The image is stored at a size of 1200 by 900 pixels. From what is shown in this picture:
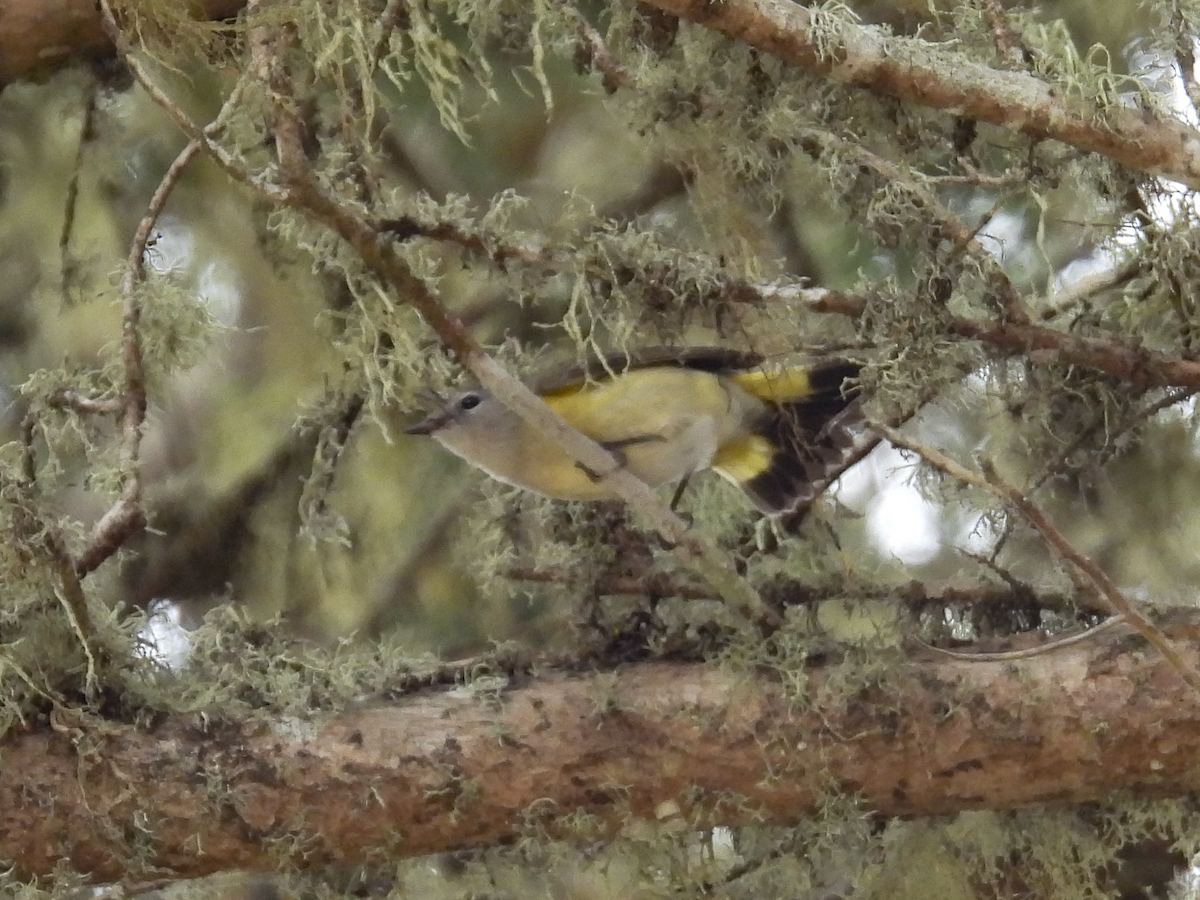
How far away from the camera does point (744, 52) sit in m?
1.86

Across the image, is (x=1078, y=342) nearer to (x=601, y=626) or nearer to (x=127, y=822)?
(x=601, y=626)

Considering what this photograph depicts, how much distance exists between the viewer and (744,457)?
230 centimetres

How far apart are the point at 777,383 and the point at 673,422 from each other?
0.18m

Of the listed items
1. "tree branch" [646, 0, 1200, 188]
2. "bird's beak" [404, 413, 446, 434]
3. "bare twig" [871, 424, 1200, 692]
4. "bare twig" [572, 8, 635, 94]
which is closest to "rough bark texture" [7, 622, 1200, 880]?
"bare twig" [871, 424, 1200, 692]

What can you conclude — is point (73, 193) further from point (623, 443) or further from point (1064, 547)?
point (1064, 547)

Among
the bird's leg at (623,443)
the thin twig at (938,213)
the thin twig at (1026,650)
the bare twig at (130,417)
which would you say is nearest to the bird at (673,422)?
the bird's leg at (623,443)

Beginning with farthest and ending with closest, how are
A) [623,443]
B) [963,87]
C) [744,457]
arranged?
[744,457] → [623,443] → [963,87]

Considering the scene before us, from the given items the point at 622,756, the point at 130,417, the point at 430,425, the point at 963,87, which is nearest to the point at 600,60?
the point at 963,87

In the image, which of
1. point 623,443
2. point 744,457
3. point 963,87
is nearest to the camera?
point 963,87

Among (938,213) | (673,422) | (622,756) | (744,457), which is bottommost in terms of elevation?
(622,756)

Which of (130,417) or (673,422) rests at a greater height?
(130,417)

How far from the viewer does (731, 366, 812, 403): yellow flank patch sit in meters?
2.13

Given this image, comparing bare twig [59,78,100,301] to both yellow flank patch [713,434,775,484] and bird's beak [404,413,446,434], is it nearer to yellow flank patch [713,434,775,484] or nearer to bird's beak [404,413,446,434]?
bird's beak [404,413,446,434]

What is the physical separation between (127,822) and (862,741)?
3.22ft
